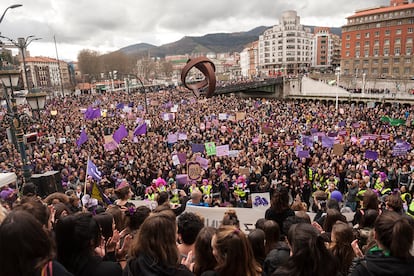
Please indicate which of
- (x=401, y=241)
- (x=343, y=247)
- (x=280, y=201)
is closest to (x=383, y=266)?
(x=401, y=241)

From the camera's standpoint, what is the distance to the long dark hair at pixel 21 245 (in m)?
1.78

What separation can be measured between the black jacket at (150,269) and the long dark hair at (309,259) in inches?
27.6

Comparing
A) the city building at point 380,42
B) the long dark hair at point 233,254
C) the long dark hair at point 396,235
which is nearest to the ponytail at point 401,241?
the long dark hair at point 396,235

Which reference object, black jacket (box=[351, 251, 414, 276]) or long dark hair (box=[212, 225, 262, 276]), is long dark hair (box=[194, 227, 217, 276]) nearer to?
long dark hair (box=[212, 225, 262, 276])

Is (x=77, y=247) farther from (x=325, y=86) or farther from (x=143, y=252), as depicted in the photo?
(x=325, y=86)

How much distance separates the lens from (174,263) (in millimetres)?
2248

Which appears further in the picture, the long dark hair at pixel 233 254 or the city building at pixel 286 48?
the city building at pixel 286 48

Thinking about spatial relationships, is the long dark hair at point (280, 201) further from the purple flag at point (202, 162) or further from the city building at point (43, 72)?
the city building at point (43, 72)

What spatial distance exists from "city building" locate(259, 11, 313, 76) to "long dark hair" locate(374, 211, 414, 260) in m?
110

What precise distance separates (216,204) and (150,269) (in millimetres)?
5674

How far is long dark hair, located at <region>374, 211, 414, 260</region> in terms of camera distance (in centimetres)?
216

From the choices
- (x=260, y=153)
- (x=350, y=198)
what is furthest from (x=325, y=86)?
(x=350, y=198)

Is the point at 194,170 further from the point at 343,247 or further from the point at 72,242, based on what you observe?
the point at 72,242

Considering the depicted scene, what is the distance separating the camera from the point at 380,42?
6612 cm
